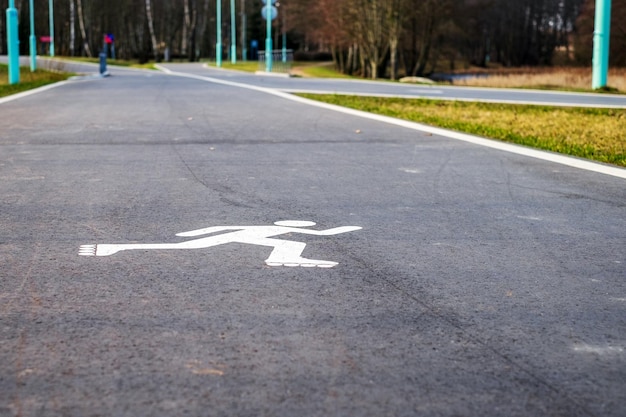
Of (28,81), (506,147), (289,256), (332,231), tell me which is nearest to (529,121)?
(506,147)

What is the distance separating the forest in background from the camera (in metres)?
63.6

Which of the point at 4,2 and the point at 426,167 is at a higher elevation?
the point at 4,2

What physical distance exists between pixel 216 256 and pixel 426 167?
482 cm

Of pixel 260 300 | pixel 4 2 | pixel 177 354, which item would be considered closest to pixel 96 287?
pixel 260 300

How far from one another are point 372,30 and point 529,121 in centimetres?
4724

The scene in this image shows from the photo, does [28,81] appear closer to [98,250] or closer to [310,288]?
[98,250]

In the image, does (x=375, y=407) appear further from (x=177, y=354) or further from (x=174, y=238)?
(x=174, y=238)

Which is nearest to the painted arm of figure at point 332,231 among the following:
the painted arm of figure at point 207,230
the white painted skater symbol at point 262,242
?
the white painted skater symbol at point 262,242

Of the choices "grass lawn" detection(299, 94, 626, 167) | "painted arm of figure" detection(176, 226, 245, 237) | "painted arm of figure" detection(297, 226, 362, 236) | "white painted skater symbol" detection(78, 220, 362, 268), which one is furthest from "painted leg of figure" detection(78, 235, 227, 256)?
"grass lawn" detection(299, 94, 626, 167)

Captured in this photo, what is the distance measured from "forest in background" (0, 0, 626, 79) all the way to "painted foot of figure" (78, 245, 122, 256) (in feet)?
181

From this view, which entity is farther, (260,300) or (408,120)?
(408,120)

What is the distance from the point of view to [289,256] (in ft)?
19.3

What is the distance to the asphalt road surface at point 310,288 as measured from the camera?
3588 mm

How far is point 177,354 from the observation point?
3965 mm
